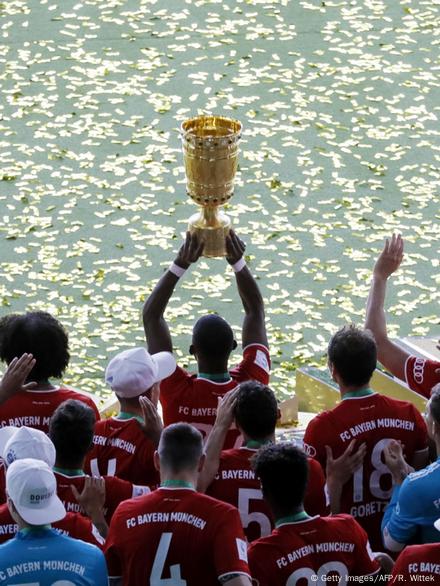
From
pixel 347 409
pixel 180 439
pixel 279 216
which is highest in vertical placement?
pixel 180 439

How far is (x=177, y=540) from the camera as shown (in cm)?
539

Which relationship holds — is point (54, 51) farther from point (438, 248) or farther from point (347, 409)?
point (347, 409)

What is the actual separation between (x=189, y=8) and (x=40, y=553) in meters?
11.9

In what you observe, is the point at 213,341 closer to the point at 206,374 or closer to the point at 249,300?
the point at 206,374

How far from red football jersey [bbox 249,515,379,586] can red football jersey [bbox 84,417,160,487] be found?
44.9 inches

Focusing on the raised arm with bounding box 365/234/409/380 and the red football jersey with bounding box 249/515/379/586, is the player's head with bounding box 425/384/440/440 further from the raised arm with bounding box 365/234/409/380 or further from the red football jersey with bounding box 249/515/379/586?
the raised arm with bounding box 365/234/409/380

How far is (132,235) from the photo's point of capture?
38.9ft

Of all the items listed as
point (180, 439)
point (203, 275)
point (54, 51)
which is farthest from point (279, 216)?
point (180, 439)

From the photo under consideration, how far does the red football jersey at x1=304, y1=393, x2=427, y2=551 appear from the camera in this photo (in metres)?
6.38

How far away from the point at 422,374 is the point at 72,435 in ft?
8.00

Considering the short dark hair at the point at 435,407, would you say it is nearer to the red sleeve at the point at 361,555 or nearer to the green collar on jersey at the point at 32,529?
the red sleeve at the point at 361,555

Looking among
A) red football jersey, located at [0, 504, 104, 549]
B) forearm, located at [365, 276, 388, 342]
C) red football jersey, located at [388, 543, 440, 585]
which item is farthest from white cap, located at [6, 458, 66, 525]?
forearm, located at [365, 276, 388, 342]

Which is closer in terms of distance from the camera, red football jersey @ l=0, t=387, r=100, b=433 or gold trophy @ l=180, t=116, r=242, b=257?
red football jersey @ l=0, t=387, r=100, b=433

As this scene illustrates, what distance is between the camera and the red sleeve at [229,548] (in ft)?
17.5
